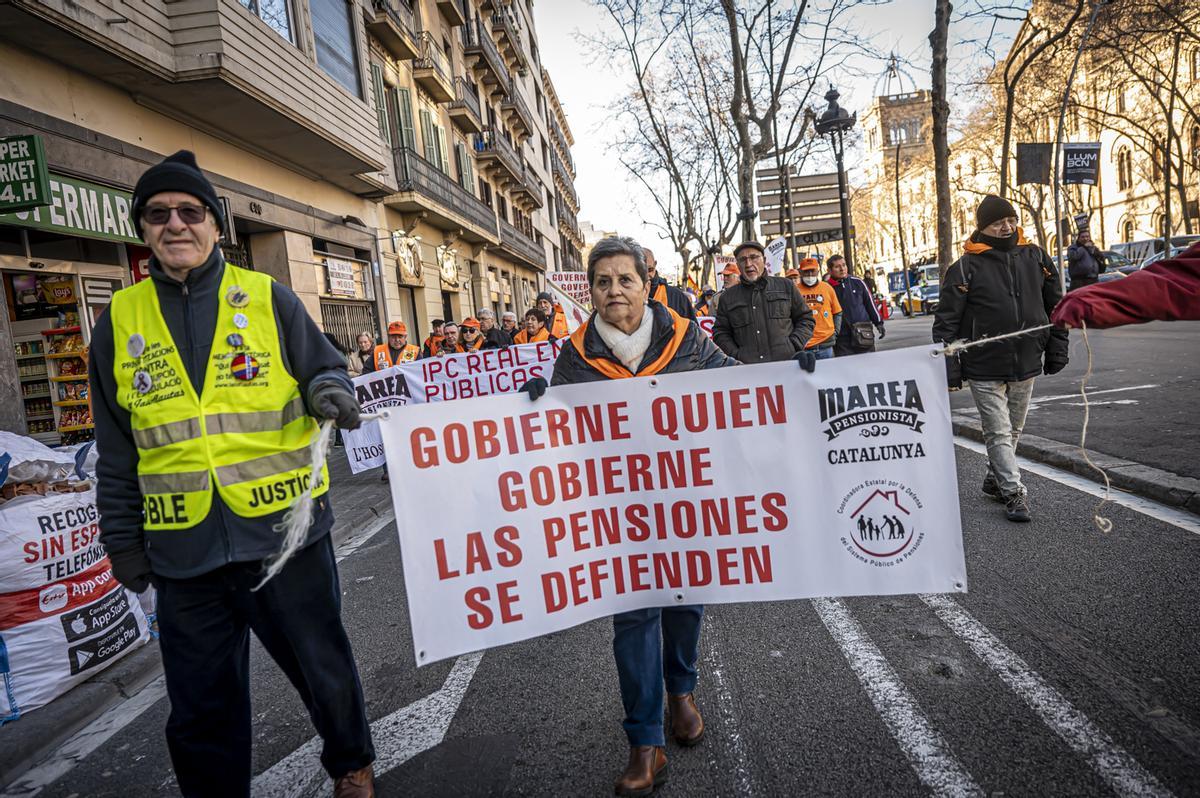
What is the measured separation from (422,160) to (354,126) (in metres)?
5.99

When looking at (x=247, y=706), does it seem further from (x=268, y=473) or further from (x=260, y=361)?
(x=260, y=361)

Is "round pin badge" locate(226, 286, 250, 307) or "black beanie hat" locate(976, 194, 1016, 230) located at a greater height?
"black beanie hat" locate(976, 194, 1016, 230)

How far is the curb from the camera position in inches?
190

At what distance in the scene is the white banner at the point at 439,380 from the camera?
889cm

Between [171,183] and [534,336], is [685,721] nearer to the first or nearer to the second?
[171,183]

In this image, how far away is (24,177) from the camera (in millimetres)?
6660

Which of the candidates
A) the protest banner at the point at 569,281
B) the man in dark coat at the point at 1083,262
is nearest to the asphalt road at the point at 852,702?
the protest banner at the point at 569,281

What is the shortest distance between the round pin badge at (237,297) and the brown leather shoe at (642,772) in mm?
1932

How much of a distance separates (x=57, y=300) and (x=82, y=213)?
110 cm

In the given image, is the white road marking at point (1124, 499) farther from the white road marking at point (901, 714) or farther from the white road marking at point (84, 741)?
the white road marking at point (84, 741)

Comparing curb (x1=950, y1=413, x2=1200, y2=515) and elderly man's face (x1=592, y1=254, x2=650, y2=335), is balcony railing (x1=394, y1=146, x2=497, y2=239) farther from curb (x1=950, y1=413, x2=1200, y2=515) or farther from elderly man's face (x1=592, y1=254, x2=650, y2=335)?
elderly man's face (x1=592, y1=254, x2=650, y2=335)

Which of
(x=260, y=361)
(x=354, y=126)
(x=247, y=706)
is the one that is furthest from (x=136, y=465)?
(x=354, y=126)

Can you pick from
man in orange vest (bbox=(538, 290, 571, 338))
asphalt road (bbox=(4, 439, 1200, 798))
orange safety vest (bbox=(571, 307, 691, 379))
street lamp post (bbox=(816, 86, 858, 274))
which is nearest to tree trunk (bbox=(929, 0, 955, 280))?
street lamp post (bbox=(816, 86, 858, 274))

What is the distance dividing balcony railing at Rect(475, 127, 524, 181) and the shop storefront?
21.4 m
